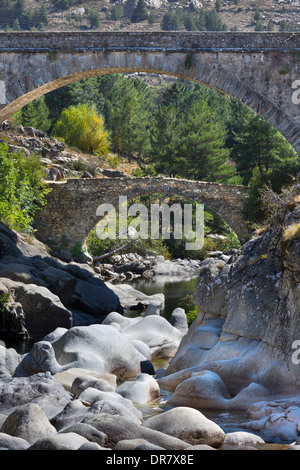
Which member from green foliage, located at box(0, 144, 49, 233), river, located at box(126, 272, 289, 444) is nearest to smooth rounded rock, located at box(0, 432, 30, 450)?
river, located at box(126, 272, 289, 444)

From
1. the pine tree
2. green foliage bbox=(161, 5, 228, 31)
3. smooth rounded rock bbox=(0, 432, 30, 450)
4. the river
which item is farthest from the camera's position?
green foliage bbox=(161, 5, 228, 31)

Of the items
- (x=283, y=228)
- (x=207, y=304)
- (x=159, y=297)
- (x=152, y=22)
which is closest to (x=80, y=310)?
(x=159, y=297)

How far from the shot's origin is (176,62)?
1638 centimetres

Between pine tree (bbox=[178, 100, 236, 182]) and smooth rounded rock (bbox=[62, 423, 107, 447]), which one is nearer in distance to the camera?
smooth rounded rock (bbox=[62, 423, 107, 447])

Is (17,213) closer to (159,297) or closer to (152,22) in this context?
(159,297)

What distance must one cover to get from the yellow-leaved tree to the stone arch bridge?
47.8 feet

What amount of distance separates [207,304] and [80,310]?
7057 millimetres

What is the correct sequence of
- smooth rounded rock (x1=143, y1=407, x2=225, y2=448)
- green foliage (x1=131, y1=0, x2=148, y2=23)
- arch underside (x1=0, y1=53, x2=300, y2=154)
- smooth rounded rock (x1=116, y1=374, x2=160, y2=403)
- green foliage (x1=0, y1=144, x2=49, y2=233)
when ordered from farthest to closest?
green foliage (x1=131, y1=0, x2=148, y2=23), green foliage (x1=0, y1=144, x2=49, y2=233), arch underside (x1=0, y1=53, x2=300, y2=154), smooth rounded rock (x1=116, y1=374, x2=160, y2=403), smooth rounded rock (x1=143, y1=407, x2=225, y2=448)

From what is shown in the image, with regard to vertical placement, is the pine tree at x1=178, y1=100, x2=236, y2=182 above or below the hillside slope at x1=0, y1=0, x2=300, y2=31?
below

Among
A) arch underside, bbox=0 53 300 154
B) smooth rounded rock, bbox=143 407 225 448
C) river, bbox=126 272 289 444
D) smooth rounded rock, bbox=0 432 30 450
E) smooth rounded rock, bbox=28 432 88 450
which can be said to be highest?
arch underside, bbox=0 53 300 154

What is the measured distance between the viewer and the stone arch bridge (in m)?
28.2

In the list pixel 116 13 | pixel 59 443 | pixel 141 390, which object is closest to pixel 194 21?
pixel 116 13

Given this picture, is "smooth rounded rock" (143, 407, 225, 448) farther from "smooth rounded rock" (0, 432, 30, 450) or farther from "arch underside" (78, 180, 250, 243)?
"arch underside" (78, 180, 250, 243)
